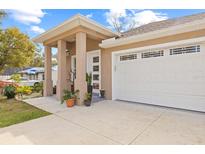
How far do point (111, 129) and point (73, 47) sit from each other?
301 inches

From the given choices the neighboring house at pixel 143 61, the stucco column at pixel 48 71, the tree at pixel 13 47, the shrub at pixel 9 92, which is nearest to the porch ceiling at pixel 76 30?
the neighboring house at pixel 143 61

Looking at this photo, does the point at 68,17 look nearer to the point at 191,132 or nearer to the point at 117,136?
the point at 117,136

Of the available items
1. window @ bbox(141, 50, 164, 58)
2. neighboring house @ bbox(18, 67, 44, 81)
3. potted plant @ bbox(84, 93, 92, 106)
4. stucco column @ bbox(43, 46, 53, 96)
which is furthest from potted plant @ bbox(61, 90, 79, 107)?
neighboring house @ bbox(18, 67, 44, 81)

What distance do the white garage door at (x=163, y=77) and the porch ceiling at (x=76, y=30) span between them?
136cm

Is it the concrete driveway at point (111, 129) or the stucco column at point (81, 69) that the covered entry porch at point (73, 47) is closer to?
the stucco column at point (81, 69)

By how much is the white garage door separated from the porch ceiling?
1.36 m

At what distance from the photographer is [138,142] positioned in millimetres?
3133

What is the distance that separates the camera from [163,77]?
6262 millimetres

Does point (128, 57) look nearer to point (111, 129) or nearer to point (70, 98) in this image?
point (70, 98)

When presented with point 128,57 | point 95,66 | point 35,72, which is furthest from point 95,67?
point 35,72

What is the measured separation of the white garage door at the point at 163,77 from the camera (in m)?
5.46

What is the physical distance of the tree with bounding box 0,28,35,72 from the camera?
16.7 metres

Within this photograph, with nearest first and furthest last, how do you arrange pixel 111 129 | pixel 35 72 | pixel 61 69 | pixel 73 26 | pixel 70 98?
pixel 111 129
pixel 70 98
pixel 73 26
pixel 61 69
pixel 35 72
